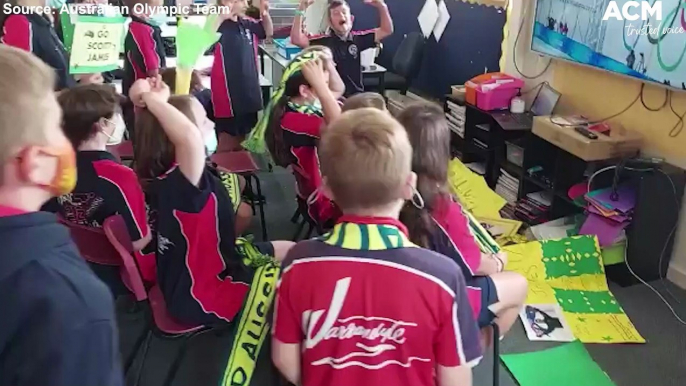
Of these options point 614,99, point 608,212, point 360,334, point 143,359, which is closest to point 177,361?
point 143,359

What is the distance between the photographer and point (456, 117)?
3.89 m

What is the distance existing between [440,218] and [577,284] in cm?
135

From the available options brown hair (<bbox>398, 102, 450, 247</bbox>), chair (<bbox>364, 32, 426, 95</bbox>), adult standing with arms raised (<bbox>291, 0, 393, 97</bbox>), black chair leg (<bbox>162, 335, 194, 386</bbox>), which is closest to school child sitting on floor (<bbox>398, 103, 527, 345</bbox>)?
brown hair (<bbox>398, 102, 450, 247</bbox>)

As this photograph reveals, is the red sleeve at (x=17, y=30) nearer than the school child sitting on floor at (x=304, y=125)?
No

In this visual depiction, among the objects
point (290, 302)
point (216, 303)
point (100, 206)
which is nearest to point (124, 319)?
point (100, 206)

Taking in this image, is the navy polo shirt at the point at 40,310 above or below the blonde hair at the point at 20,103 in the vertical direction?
below

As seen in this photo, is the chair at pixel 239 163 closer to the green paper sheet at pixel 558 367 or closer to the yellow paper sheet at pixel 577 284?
the yellow paper sheet at pixel 577 284

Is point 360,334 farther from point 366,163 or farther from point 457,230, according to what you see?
point 457,230

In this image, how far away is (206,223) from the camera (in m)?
1.60

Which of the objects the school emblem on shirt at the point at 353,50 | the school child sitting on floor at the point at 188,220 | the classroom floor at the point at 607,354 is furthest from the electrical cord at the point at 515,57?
the school child sitting on floor at the point at 188,220

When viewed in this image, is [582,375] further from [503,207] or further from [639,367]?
[503,207]

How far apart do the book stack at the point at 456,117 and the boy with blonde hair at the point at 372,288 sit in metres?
2.71

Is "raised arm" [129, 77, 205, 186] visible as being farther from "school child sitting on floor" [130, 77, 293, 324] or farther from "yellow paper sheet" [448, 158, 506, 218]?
"yellow paper sheet" [448, 158, 506, 218]

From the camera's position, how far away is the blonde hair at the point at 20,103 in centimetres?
77
